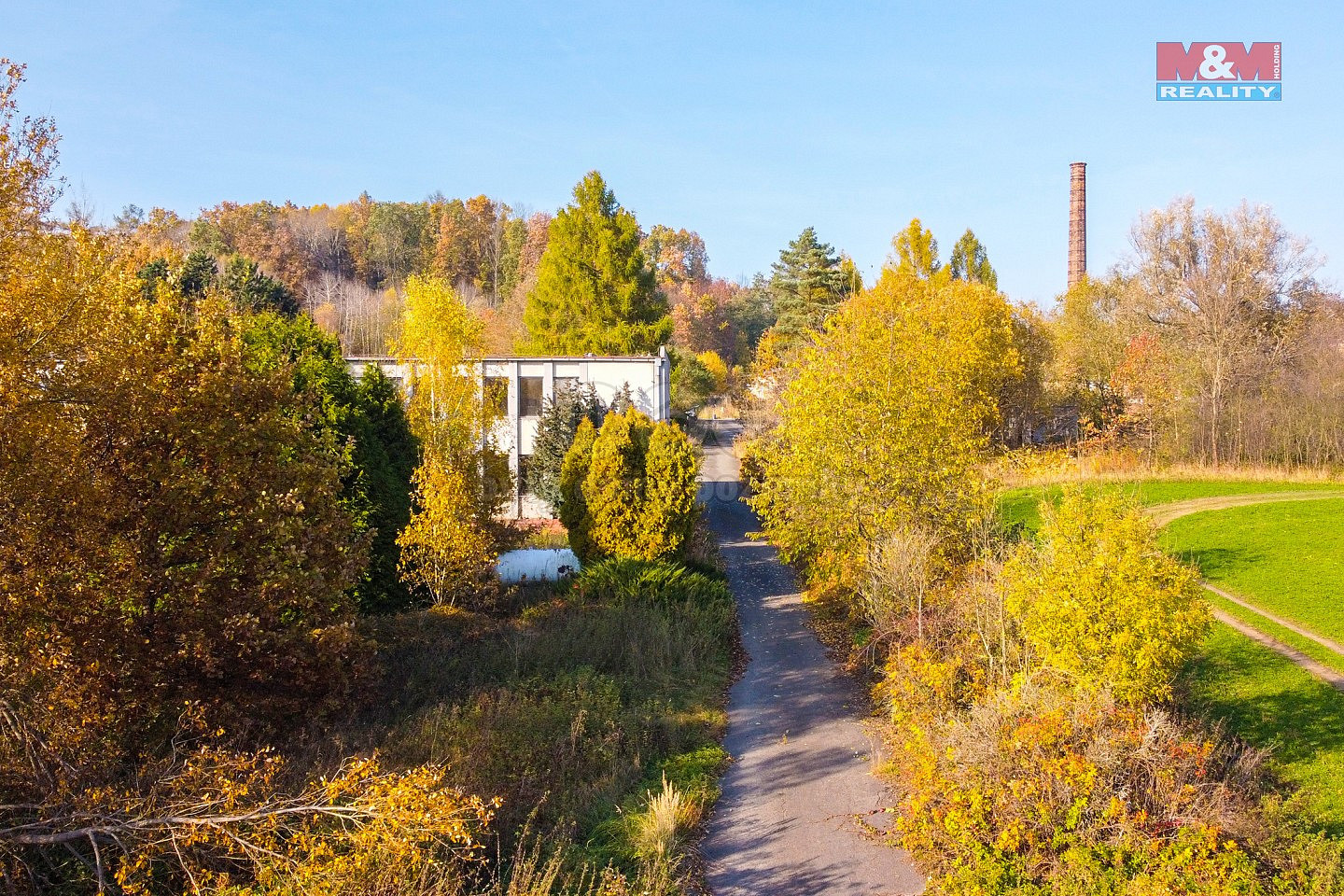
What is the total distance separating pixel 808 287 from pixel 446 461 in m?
31.8

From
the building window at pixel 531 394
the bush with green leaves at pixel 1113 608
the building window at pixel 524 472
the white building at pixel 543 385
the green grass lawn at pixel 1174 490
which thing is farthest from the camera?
the building window at pixel 531 394

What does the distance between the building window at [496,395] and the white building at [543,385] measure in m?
0.40

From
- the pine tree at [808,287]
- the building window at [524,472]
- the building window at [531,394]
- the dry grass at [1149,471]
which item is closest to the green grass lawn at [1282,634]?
the dry grass at [1149,471]

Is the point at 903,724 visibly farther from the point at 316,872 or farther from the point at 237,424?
the point at 237,424

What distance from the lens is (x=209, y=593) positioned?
27.2 feet

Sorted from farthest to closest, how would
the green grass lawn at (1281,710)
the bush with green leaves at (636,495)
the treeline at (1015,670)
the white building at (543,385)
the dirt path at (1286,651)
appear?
the white building at (543,385) < the bush with green leaves at (636,495) < the dirt path at (1286,651) < the green grass lawn at (1281,710) < the treeline at (1015,670)

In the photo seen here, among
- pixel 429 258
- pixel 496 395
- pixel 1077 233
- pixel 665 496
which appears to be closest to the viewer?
pixel 665 496

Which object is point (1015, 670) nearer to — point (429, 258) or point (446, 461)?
point (446, 461)

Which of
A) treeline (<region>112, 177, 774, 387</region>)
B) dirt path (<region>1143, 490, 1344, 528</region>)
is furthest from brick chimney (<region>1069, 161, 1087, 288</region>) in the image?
dirt path (<region>1143, 490, 1344, 528</region>)

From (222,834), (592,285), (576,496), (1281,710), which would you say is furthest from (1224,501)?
(592,285)

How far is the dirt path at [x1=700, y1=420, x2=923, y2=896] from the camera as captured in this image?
301 inches

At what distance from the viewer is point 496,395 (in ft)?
79.5

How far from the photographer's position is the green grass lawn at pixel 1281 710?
339 inches

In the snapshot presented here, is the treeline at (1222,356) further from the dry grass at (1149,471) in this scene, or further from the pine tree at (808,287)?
the pine tree at (808,287)
